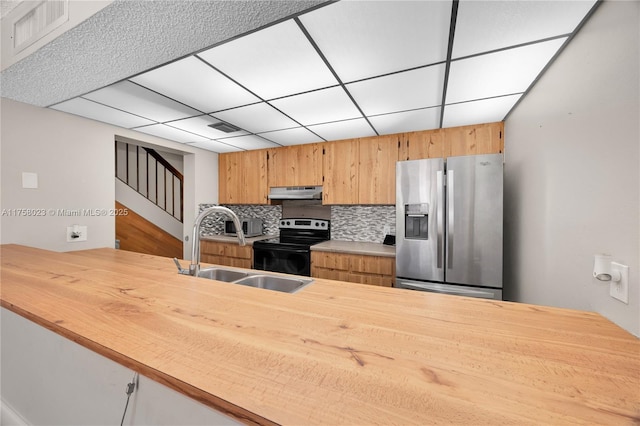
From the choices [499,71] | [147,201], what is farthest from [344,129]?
[147,201]

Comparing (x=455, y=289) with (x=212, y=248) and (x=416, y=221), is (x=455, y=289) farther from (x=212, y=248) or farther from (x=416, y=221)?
(x=212, y=248)

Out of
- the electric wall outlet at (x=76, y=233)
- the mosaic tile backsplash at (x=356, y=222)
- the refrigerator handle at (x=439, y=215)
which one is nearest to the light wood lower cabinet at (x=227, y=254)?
the mosaic tile backsplash at (x=356, y=222)

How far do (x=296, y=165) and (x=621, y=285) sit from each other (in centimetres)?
309

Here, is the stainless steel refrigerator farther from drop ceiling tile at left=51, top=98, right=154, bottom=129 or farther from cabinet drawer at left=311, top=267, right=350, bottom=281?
drop ceiling tile at left=51, top=98, right=154, bottom=129

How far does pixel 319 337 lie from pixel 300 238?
304 centimetres

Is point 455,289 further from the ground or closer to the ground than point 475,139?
closer to the ground

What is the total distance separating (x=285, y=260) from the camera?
10.5 feet

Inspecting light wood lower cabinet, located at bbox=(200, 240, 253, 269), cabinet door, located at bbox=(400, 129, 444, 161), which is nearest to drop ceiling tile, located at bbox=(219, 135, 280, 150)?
light wood lower cabinet, located at bbox=(200, 240, 253, 269)

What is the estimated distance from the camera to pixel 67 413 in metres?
1.11

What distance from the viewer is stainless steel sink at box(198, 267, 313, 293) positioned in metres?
1.43

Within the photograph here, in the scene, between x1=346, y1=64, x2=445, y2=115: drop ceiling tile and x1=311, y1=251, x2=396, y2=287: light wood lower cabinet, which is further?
x1=311, y1=251, x2=396, y2=287: light wood lower cabinet

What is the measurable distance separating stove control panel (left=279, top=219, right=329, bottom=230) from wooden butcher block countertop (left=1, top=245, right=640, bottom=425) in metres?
2.56

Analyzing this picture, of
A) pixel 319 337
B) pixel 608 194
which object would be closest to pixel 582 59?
pixel 608 194

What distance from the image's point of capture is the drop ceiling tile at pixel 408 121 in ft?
7.70
